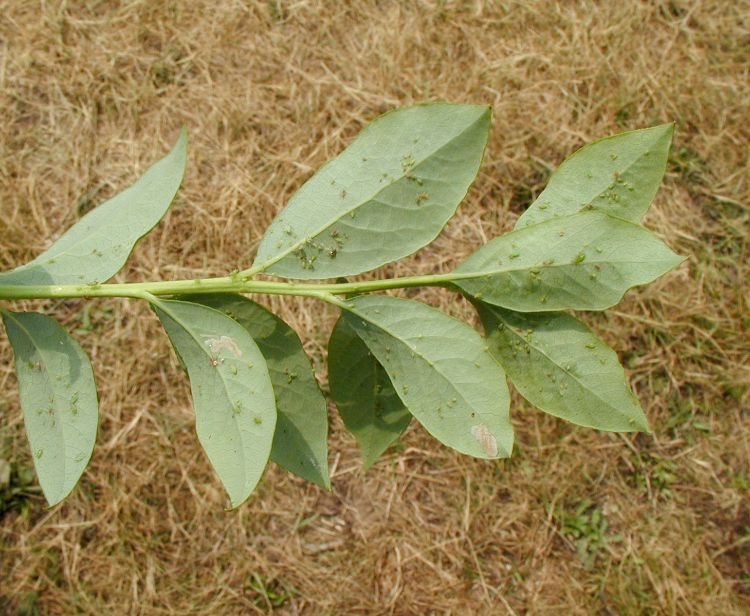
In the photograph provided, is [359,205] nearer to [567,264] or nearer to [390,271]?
[567,264]

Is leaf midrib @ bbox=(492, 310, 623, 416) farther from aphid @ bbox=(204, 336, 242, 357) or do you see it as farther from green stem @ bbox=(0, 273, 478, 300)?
aphid @ bbox=(204, 336, 242, 357)

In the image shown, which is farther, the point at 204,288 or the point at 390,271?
the point at 390,271

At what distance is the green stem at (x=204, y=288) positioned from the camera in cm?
116

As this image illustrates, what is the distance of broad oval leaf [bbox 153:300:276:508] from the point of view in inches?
42.5

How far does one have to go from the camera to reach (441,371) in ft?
3.75

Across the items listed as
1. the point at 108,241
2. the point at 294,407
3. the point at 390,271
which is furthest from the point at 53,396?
the point at 390,271

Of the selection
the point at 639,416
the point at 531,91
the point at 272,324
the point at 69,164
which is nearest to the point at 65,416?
the point at 272,324

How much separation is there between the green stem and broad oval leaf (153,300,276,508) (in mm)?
36

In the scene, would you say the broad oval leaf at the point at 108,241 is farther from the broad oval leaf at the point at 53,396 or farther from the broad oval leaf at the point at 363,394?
the broad oval leaf at the point at 363,394

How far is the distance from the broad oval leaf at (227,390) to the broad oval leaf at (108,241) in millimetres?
170

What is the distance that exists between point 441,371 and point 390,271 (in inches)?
79.4

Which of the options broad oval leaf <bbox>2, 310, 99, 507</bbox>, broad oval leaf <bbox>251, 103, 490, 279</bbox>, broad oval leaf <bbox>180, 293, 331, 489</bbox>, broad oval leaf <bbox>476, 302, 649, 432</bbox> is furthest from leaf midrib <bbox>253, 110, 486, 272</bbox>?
broad oval leaf <bbox>2, 310, 99, 507</bbox>

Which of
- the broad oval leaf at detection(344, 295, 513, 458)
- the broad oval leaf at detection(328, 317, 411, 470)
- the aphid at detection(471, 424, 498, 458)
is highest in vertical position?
the broad oval leaf at detection(344, 295, 513, 458)

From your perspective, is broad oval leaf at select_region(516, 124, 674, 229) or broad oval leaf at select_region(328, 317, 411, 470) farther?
broad oval leaf at select_region(328, 317, 411, 470)
